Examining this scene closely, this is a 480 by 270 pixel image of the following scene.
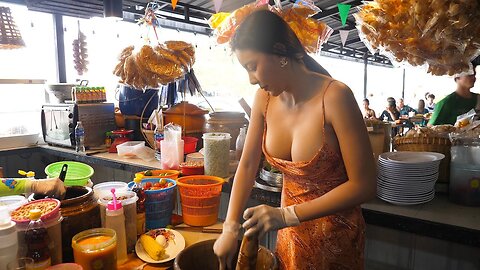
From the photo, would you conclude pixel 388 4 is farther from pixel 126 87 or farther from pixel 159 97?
pixel 126 87

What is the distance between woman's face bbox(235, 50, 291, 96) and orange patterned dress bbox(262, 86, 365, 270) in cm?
30

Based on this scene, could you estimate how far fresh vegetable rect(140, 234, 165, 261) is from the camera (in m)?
1.50

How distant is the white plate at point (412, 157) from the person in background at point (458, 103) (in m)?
2.08

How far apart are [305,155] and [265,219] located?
0.32 m

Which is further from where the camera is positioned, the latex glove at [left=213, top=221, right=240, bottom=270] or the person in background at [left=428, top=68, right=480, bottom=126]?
the person in background at [left=428, top=68, right=480, bottom=126]

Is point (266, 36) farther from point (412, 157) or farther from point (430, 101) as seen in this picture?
point (430, 101)

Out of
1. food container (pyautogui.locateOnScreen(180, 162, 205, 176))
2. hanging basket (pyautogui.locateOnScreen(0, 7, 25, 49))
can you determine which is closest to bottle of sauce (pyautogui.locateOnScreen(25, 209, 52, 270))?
food container (pyautogui.locateOnScreen(180, 162, 205, 176))

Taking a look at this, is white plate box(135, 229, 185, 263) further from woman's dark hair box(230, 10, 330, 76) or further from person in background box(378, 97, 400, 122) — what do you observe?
person in background box(378, 97, 400, 122)

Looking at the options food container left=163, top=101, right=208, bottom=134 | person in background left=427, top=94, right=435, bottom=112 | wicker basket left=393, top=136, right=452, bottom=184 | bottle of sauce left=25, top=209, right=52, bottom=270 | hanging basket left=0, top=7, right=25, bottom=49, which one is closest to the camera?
bottle of sauce left=25, top=209, right=52, bottom=270

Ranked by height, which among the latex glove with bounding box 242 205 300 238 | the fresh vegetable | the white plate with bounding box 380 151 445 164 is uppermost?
the white plate with bounding box 380 151 445 164

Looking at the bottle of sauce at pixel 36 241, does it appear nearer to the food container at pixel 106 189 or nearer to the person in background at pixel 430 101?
the food container at pixel 106 189

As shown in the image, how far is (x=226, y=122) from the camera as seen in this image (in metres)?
2.68

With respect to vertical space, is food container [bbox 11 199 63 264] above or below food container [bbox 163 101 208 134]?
below

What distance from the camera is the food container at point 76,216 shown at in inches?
57.3
